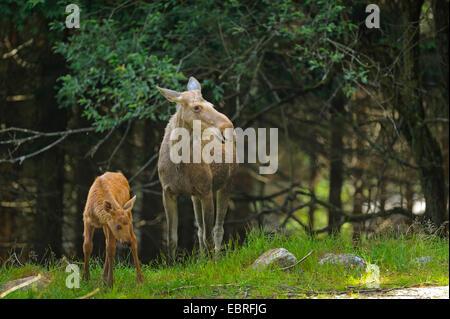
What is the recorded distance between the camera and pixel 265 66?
13281 mm

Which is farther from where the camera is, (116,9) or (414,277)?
(116,9)

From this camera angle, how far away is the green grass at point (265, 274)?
557 cm

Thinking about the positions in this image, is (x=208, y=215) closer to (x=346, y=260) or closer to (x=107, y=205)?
(x=346, y=260)

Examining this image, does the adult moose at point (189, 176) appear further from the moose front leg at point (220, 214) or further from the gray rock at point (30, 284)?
the gray rock at point (30, 284)

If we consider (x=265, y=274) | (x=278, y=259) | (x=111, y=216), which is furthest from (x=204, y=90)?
(x=111, y=216)

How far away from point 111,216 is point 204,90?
619 cm

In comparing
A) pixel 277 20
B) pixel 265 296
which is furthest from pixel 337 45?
pixel 265 296

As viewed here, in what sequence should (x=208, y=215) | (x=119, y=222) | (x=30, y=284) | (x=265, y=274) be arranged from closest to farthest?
1. (x=119, y=222)
2. (x=30, y=284)
3. (x=265, y=274)
4. (x=208, y=215)

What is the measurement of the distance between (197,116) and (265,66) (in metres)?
7.23

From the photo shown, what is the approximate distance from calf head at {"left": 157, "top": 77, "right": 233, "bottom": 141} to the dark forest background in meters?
1.94

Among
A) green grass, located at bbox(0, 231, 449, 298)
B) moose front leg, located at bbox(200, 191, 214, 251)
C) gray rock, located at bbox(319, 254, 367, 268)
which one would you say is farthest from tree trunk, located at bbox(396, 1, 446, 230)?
moose front leg, located at bbox(200, 191, 214, 251)

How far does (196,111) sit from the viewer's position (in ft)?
20.7

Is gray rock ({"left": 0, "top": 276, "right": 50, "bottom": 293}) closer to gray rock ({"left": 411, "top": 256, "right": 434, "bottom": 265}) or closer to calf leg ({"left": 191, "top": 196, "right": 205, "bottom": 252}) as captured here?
calf leg ({"left": 191, "top": 196, "right": 205, "bottom": 252})

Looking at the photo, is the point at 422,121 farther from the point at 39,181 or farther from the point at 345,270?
the point at 39,181
